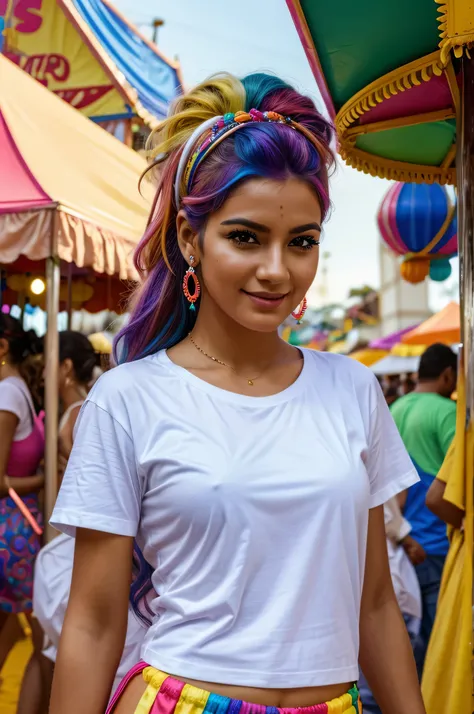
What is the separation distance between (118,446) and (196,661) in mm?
394

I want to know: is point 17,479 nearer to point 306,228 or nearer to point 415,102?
point 415,102

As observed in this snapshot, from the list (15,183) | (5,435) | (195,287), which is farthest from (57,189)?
(195,287)

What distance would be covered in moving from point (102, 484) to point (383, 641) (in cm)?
64

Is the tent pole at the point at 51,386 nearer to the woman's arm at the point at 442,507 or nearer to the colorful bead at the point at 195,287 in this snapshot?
the woman's arm at the point at 442,507

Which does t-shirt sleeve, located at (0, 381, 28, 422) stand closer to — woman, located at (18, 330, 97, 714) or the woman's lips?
woman, located at (18, 330, 97, 714)

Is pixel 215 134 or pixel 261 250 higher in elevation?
pixel 215 134

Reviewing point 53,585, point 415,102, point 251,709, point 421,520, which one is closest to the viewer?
point 251,709

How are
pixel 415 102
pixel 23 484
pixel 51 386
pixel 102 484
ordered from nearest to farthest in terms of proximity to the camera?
pixel 102 484
pixel 415 102
pixel 51 386
pixel 23 484

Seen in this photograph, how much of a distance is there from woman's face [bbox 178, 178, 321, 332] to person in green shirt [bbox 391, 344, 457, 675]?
9.26 feet

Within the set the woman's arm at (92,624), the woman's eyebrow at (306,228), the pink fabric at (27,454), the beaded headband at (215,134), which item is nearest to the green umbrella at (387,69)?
the beaded headband at (215,134)

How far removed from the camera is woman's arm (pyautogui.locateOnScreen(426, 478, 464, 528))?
2840 millimetres

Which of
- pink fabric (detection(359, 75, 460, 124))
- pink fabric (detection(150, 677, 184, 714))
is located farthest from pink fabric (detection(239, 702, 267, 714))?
pink fabric (detection(359, 75, 460, 124))

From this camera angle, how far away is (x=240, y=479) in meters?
1.32

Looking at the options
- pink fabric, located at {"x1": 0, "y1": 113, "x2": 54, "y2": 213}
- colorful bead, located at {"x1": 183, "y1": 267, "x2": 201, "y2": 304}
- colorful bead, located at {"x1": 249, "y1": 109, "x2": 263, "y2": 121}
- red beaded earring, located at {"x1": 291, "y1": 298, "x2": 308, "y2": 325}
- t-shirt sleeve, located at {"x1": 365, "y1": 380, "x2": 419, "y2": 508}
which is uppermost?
pink fabric, located at {"x1": 0, "y1": 113, "x2": 54, "y2": 213}
